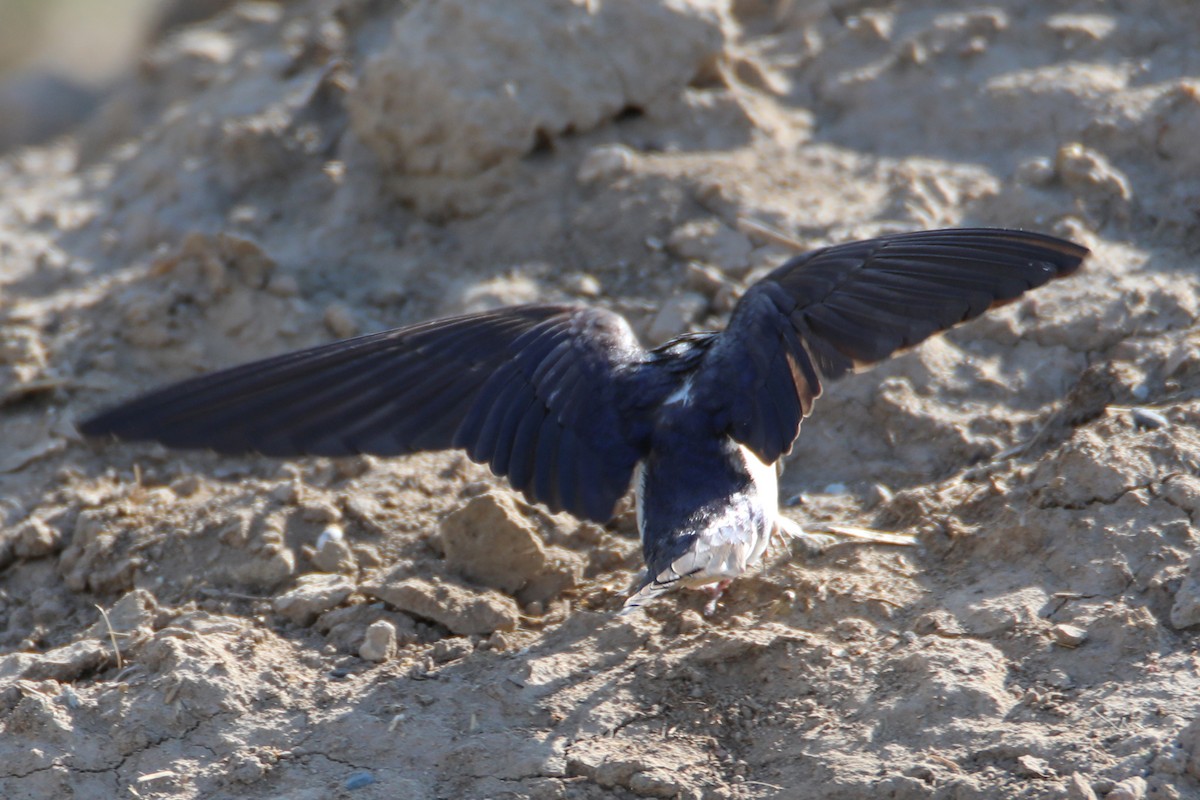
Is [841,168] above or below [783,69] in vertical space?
below

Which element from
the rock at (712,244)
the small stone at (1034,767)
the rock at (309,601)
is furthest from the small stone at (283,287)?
the small stone at (1034,767)

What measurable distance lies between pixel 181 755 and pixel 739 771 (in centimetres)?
124

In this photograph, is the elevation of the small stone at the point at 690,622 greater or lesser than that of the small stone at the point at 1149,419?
lesser

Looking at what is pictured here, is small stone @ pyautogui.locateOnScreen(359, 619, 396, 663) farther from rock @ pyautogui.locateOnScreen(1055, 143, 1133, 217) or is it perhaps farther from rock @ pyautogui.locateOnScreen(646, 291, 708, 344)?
rock @ pyautogui.locateOnScreen(1055, 143, 1133, 217)

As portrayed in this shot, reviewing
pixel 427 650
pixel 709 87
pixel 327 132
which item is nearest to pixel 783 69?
pixel 709 87

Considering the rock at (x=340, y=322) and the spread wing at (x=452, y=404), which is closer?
the spread wing at (x=452, y=404)

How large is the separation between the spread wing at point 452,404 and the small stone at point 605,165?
46.4 inches

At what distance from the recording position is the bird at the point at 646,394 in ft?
11.2

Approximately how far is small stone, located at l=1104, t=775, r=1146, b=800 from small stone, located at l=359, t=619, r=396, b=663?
1648mm

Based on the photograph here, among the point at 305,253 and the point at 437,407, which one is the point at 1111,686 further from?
the point at 305,253

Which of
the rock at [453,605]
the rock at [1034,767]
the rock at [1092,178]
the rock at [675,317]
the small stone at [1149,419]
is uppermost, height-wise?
the rock at [1092,178]

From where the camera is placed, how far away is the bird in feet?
11.2

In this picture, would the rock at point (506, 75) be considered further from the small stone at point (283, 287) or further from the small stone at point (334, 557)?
the small stone at point (334, 557)

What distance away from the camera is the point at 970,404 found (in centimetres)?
397
